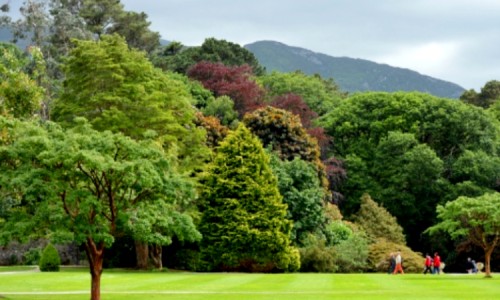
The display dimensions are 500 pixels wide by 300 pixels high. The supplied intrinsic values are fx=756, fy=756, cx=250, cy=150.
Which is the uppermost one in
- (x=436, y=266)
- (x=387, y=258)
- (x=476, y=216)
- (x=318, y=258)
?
(x=476, y=216)

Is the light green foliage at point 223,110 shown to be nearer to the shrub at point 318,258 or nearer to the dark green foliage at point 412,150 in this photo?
the dark green foliage at point 412,150

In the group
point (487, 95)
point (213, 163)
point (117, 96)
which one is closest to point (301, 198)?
point (213, 163)

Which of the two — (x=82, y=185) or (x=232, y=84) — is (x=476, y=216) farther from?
(x=232, y=84)

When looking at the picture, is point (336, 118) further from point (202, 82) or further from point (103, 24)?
point (103, 24)

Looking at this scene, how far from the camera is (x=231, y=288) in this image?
32.0 m

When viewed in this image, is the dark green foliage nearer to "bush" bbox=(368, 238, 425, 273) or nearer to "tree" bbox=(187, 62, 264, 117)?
"tree" bbox=(187, 62, 264, 117)

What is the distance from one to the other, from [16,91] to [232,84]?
44.8 meters

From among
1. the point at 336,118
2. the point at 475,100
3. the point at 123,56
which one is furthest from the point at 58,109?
the point at 475,100

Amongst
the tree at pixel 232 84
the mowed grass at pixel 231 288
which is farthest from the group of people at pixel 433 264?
the tree at pixel 232 84

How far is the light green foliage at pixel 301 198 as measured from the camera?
5375cm

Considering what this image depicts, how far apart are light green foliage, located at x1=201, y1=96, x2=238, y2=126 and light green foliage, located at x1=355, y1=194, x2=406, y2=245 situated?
13174 millimetres

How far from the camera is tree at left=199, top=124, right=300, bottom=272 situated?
4812 cm

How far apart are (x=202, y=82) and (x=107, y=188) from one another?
1946 inches

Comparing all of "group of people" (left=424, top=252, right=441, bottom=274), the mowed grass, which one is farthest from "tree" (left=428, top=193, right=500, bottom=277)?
"group of people" (left=424, top=252, right=441, bottom=274)
